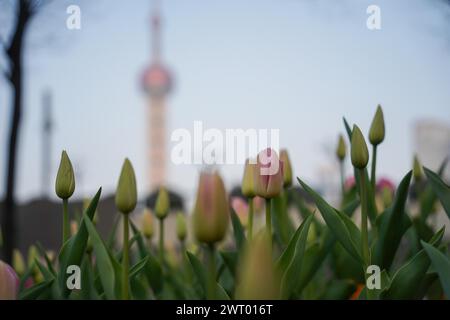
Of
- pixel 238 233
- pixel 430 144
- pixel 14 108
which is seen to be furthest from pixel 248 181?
pixel 430 144

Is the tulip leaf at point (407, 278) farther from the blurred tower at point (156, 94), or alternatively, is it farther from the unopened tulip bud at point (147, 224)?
the blurred tower at point (156, 94)

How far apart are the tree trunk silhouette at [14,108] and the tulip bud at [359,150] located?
69 centimetres

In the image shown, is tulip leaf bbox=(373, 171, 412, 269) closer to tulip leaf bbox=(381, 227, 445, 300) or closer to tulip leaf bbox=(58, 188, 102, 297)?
tulip leaf bbox=(381, 227, 445, 300)

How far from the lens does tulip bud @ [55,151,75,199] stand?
45 cm

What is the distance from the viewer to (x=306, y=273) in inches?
23.1

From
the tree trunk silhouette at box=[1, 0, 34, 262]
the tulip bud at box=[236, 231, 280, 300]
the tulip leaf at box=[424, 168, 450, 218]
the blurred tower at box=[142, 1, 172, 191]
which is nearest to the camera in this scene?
the tulip bud at box=[236, 231, 280, 300]

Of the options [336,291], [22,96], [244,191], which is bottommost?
[336,291]

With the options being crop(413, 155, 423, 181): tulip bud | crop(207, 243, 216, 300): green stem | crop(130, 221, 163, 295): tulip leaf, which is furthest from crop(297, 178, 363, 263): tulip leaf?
crop(413, 155, 423, 181): tulip bud

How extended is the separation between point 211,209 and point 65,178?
184mm

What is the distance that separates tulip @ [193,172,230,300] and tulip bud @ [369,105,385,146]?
0.87 ft

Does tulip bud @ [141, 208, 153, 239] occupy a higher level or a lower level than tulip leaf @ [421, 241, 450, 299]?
lower
